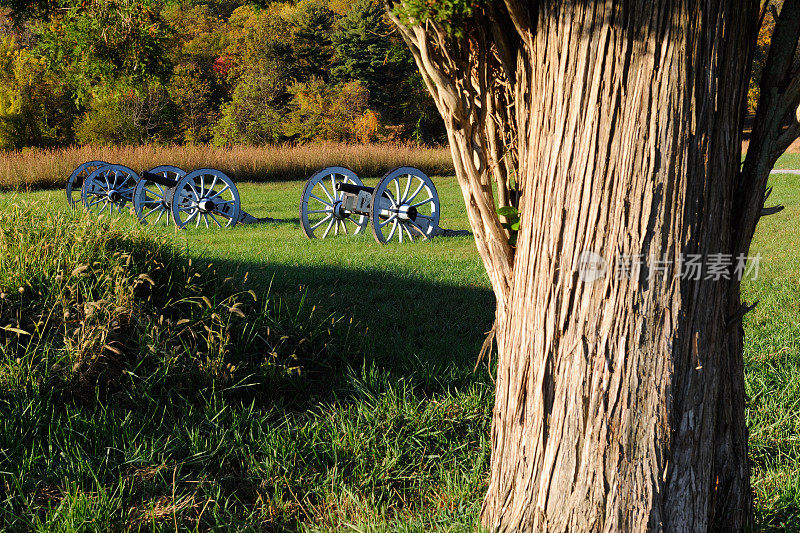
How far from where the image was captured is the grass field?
247 centimetres

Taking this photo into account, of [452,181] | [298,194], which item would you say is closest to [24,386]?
[298,194]

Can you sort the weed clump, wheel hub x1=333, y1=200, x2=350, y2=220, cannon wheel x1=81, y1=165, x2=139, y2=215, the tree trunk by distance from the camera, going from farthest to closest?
cannon wheel x1=81, y1=165, x2=139, y2=215 < wheel hub x1=333, y1=200, x2=350, y2=220 < the weed clump < the tree trunk

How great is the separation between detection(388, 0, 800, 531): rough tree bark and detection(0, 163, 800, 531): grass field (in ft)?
2.03

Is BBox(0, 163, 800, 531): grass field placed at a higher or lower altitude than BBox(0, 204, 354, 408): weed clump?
lower

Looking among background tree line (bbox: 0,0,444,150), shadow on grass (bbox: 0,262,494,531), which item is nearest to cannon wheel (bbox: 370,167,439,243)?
shadow on grass (bbox: 0,262,494,531)

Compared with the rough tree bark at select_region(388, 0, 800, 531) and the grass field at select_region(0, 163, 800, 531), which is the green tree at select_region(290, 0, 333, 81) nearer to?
the grass field at select_region(0, 163, 800, 531)

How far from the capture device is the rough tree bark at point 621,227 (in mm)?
1618

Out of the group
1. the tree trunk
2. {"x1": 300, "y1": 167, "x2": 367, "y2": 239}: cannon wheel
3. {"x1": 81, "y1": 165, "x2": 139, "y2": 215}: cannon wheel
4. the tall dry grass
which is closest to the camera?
the tree trunk

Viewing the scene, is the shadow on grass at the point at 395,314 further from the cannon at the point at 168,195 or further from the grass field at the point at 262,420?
the cannon at the point at 168,195

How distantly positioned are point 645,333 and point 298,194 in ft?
46.8

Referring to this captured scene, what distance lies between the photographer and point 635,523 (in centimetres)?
178

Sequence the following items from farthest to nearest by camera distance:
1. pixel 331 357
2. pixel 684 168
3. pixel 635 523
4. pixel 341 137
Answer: pixel 341 137, pixel 331 357, pixel 635 523, pixel 684 168

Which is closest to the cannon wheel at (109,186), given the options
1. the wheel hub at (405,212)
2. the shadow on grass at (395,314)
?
the wheel hub at (405,212)

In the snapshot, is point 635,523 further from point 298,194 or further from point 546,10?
point 298,194
